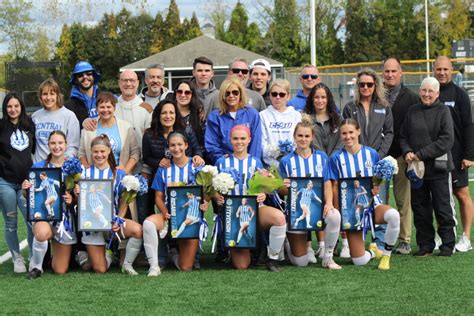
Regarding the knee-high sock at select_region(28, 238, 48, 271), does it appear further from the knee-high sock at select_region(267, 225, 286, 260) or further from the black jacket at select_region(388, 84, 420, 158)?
the black jacket at select_region(388, 84, 420, 158)

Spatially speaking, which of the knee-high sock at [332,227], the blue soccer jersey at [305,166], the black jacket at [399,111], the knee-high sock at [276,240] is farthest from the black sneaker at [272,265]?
the black jacket at [399,111]

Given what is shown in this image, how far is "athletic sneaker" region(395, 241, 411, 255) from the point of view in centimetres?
804

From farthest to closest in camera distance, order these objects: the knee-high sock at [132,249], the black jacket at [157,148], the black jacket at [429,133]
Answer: the black jacket at [429,133]
the black jacket at [157,148]
the knee-high sock at [132,249]

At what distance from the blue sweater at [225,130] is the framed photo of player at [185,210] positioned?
20.5 inches

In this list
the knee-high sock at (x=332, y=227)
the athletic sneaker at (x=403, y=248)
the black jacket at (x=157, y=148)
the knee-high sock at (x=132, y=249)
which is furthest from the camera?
the athletic sneaker at (x=403, y=248)

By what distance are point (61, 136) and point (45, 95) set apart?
0.55 metres

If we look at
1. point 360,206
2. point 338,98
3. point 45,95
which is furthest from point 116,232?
point 338,98

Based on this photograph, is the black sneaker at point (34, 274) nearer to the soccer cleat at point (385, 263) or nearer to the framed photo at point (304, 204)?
the framed photo at point (304, 204)

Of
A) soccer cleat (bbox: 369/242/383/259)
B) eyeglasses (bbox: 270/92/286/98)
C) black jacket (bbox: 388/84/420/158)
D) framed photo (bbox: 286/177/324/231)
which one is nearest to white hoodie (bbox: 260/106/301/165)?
eyeglasses (bbox: 270/92/286/98)

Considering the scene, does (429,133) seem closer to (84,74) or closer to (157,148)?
(157,148)

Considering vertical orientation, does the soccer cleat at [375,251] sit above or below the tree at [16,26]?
below

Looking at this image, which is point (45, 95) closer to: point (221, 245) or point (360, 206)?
point (221, 245)

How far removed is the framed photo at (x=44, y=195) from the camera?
7.06 meters

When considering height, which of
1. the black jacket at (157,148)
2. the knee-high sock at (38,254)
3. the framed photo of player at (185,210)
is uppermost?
the black jacket at (157,148)
